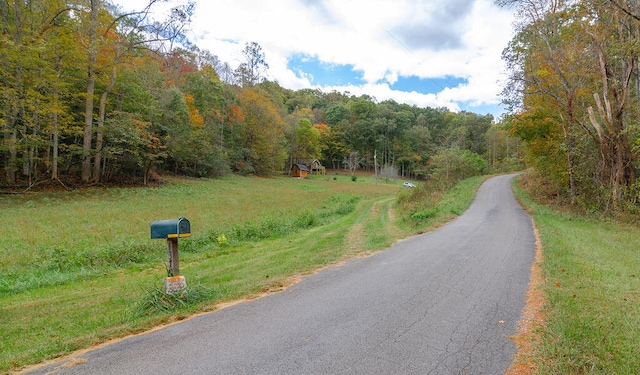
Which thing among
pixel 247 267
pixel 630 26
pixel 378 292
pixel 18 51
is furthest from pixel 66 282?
pixel 630 26

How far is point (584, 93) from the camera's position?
16891mm

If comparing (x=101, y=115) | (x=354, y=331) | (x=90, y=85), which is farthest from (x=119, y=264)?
(x=90, y=85)

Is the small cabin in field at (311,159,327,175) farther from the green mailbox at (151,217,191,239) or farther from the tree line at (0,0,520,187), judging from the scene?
the green mailbox at (151,217,191,239)

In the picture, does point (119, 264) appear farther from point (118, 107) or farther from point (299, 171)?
point (299, 171)

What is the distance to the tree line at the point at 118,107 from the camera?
17984 millimetres

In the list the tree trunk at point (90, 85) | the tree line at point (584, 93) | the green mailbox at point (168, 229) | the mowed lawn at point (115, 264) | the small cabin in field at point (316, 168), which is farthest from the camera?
the small cabin in field at point (316, 168)

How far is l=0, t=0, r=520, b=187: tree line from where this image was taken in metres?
18.0

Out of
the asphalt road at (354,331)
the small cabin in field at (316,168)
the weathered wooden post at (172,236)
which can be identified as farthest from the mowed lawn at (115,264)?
the small cabin in field at (316,168)

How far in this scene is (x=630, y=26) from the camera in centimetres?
1345

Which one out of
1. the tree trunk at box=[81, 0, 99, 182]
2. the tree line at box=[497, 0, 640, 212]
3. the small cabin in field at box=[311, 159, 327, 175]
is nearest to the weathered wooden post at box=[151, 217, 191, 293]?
the tree line at box=[497, 0, 640, 212]

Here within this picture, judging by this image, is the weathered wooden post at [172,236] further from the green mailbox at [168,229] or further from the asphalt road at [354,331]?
the asphalt road at [354,331]

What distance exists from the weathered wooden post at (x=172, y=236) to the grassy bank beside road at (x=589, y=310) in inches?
167

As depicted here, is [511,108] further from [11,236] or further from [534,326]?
[11,236]

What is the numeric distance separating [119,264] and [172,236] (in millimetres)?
5407
